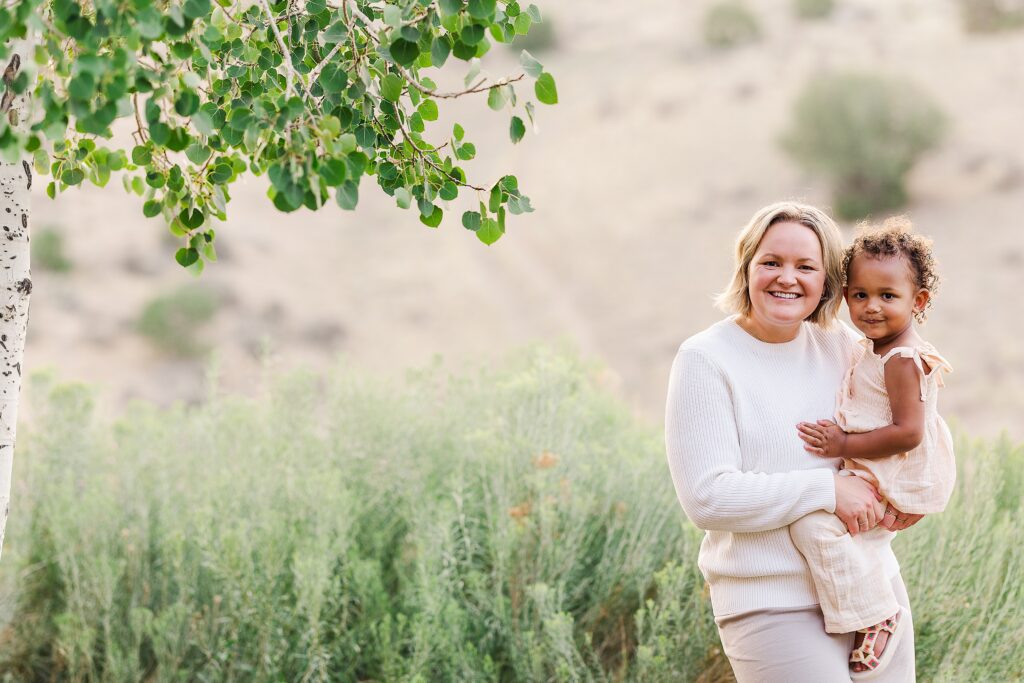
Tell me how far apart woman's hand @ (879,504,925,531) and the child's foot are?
22 centimetres

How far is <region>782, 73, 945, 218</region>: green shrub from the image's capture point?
24.4 meters

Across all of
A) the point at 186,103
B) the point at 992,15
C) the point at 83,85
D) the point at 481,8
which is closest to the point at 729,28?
the point at 992,15

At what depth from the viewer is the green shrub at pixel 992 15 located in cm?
3225

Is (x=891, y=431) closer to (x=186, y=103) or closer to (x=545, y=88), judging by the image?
(x=545, y=88)

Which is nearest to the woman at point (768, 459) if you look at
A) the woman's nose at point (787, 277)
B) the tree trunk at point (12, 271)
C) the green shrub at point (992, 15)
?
the woman's nose at point (787, 277)

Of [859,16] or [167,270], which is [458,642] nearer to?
[167,270]

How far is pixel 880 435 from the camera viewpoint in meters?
2.39

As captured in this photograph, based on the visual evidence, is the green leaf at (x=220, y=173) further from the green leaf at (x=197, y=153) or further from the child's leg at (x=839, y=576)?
the child's leg at (x=839, y=576)

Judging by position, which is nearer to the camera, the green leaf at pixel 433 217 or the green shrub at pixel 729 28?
the green leaf at pixel 433 217

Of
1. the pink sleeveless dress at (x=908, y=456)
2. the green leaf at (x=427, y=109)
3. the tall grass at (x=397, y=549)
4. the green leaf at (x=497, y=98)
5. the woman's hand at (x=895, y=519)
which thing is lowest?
the tall grass at (x=397, y=549)

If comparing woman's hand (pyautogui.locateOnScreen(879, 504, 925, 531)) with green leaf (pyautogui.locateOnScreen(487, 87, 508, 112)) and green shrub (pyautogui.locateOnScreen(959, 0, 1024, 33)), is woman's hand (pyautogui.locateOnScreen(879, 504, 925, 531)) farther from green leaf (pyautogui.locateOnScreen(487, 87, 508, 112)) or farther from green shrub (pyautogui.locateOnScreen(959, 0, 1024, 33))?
green shrub (pyautogui.locateOnScreen(959, 0, 1024, 33))

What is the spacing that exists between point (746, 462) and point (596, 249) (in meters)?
22.8

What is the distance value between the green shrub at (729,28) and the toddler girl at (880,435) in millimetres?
38793

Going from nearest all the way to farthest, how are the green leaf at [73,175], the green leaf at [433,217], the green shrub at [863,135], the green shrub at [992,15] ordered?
the green leaf at [433,217] < the green leaf at [73,175] < the green shrub at [863,135] < the green shrub at [992,15]
